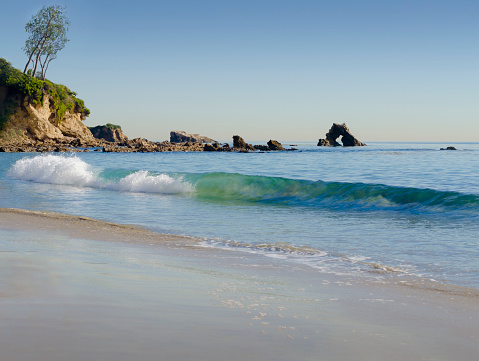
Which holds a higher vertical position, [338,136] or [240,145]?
[338,136]

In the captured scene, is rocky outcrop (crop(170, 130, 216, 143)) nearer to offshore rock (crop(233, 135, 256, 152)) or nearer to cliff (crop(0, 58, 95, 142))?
offshore rock (crop(233, 135, 256, 152))

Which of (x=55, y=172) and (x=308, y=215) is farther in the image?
(x=55, y=172)

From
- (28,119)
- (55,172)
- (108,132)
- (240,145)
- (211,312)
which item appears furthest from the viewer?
(108,132)

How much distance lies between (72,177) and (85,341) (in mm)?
21407

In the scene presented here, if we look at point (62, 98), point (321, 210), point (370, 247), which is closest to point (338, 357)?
point (370, 247)

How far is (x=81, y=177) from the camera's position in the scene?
75.7 feet

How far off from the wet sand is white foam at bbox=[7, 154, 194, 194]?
42.8 feet

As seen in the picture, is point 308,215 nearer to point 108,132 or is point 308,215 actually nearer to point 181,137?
point 108,132

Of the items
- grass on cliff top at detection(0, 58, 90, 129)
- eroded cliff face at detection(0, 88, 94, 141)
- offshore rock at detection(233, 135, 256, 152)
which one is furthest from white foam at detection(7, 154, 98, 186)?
offshore rock at detection(233, 135, 256, 152)

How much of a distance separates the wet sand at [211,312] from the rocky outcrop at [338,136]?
107304mm

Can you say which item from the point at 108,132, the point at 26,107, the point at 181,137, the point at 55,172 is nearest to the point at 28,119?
the point at 26,107

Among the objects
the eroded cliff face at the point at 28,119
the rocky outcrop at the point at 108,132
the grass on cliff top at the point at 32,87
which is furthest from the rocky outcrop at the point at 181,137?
the eroded cliff face at the point at 28,119

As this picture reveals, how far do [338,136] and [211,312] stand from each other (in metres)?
112

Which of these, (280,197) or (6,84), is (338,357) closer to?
(280,197)
